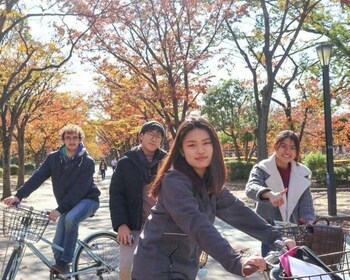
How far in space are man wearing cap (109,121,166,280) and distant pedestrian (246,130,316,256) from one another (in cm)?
83

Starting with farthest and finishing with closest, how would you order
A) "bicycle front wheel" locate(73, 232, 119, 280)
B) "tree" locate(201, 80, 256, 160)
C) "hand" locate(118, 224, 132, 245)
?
"tree" locate(201, 80, 256, 160), "bicycle front wheel" locate(73, 232, 119, 280), "hand" locate(118, 224, 132, 245)

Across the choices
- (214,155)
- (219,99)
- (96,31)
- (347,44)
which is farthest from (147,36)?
(219,99)

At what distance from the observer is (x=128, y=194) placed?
3.69 meters

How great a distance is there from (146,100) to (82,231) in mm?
8532

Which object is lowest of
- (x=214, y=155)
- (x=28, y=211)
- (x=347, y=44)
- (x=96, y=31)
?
(x=28, y=211)

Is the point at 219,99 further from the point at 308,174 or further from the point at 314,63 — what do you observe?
the point at 308,174

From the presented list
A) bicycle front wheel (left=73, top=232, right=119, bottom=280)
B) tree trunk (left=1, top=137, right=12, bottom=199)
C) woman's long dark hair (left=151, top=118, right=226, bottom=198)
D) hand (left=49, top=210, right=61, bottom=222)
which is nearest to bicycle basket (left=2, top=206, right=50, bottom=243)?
hand (left=49, top=210, right=61, bottom=222)

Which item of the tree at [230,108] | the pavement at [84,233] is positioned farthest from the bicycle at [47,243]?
the tree at [230,108]

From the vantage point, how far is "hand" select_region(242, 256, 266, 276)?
5.62ft

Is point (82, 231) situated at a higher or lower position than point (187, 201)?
lower

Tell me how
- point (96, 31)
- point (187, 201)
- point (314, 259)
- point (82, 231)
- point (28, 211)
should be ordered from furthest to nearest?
point (96, 31)
point (82, 231)
point (28, 211)
point (187, 201)
point (314, 259)

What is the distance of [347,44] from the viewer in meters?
13.4

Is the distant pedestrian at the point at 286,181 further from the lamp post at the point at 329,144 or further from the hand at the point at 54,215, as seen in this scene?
the lamp post at the point at 329,144

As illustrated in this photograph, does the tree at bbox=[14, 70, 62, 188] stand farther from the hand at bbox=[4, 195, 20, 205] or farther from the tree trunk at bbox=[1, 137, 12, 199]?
the hand at bbox=[4, 195, 20, 205]
